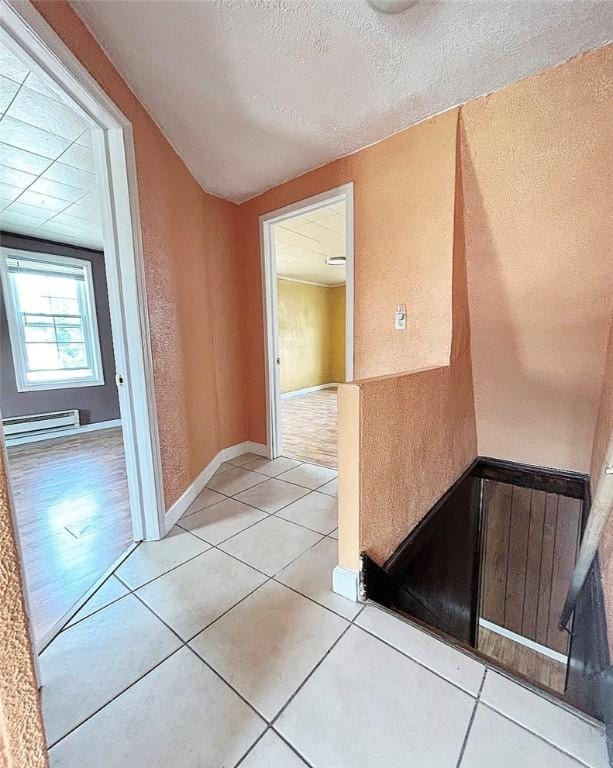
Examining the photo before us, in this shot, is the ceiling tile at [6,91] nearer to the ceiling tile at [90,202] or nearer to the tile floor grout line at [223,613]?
the ceiling tile at [90,202]

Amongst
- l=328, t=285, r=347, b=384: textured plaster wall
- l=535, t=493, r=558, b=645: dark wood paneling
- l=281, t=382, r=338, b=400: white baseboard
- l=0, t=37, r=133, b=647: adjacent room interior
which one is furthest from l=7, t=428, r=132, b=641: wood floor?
l=328, t=285, r=347, b=384: textured plaster wall

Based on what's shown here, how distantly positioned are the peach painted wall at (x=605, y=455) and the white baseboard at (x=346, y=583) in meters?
0.86

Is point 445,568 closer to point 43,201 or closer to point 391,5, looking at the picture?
point 391,5

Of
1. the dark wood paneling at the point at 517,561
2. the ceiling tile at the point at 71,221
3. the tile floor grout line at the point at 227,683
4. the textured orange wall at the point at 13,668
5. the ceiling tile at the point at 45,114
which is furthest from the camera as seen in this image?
the ceiling tile at the point at 71,221

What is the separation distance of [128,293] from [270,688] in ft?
5.71

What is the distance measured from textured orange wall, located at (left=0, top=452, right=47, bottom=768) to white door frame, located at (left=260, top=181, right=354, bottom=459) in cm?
212

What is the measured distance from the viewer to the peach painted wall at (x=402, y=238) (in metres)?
1.89

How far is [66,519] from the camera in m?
2.18

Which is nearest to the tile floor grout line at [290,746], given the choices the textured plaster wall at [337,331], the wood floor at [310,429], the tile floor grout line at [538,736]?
the tile floor grout line at [538,736]

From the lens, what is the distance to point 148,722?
3.10 feet

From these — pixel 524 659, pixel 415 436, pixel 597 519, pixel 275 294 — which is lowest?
pixel 524 659

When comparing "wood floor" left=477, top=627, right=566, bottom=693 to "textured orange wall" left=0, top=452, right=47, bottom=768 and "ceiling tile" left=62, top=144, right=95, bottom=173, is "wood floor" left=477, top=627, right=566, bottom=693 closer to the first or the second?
"textured orange wall" left=0, top=452, right=47, bottom=768

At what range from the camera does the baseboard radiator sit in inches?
153

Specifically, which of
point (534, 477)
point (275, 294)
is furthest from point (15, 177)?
point (534, 477)
